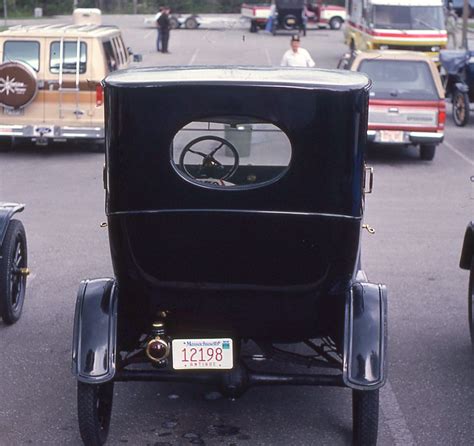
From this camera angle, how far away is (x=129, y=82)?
5.02m

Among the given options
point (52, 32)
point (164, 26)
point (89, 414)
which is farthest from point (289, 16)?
point (89, 414)

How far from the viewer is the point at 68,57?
1571 centimetres

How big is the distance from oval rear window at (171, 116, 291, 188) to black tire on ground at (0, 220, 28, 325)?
7.74 ft

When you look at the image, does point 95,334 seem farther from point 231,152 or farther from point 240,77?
point 240,77

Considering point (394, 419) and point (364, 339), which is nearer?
point (364, 339)

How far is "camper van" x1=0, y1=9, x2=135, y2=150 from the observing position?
1564cm

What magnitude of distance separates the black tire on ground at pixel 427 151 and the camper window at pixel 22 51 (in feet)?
19.8

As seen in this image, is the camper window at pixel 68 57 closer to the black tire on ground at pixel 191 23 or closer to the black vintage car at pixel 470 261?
the black vintage car at pixel 470 261

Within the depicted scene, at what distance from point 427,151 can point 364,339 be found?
11805mm

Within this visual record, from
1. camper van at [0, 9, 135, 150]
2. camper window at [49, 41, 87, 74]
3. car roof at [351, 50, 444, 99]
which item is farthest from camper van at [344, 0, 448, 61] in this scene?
camper window at [49, 41, 87, 74]

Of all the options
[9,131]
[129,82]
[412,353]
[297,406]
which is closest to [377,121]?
[9,131]

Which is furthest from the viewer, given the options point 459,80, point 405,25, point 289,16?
point 289,16

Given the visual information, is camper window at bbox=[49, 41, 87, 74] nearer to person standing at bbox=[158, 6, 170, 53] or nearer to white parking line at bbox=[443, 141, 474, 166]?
white parking line at bbox=[443, 141, 474, 166]

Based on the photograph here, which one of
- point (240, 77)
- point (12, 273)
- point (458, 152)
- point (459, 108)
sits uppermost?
point (240, 77)
